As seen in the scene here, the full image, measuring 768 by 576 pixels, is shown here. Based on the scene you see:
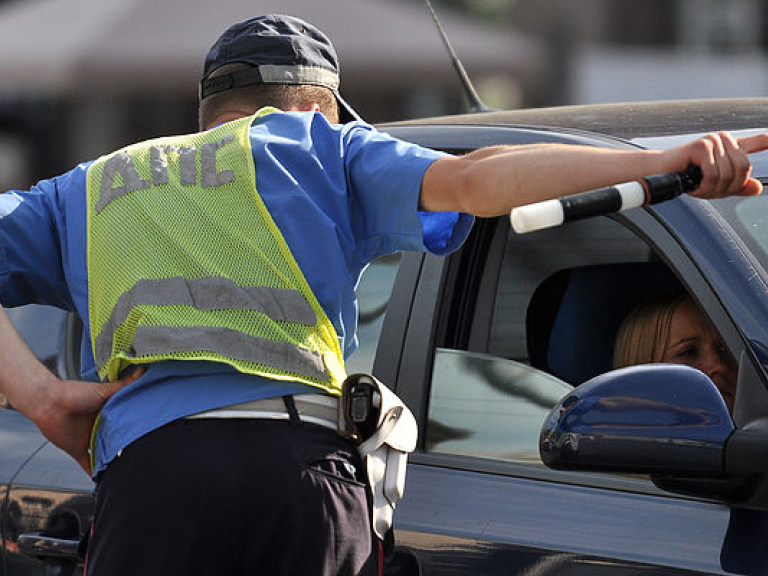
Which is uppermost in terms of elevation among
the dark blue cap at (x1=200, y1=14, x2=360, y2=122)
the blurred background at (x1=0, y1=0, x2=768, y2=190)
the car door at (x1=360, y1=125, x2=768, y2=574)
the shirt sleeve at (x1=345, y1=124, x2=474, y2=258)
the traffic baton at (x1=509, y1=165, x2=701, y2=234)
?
the dark blue cap at (x1=200, y1=14, x2=360, y2=122)

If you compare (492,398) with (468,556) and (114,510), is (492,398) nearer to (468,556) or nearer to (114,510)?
(468,556)

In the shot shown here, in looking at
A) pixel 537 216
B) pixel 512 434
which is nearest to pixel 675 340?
pixel 512 434

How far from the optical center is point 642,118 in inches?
125

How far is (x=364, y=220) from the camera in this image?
2510mm

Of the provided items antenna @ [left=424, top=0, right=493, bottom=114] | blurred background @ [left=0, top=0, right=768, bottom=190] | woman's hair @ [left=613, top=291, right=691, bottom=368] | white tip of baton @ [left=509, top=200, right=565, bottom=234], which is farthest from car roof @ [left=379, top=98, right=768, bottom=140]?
blurred background @ [left=0, top=0, right=768, bottom=190]

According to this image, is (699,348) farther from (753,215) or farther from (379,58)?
(379,58)

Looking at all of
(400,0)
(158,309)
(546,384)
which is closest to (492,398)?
(546,384)

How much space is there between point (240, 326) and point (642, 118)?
1.16m

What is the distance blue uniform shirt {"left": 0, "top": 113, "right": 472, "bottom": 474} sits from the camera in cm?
241

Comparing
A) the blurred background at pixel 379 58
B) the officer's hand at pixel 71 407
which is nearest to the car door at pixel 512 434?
the officer's hand at pixel 71 407

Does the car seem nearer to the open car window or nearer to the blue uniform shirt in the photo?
the open car window

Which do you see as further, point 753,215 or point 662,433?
point 753,215

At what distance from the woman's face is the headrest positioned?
117 millimetres

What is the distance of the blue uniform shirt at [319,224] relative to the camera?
241cm
